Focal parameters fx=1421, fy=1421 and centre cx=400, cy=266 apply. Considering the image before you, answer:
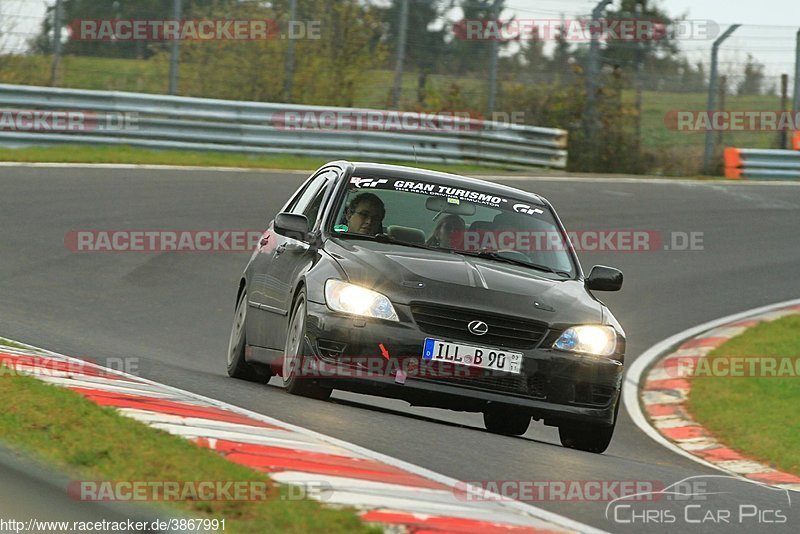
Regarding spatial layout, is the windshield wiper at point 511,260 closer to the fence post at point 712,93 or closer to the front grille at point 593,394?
the front grille at point 593,394

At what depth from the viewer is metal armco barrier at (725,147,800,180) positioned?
27.3m

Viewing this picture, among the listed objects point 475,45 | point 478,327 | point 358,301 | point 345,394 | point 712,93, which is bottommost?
point 345,394

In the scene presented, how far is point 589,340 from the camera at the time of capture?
785cm

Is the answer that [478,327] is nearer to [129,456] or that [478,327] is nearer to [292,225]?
[292,225]

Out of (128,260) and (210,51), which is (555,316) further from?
(210,51)

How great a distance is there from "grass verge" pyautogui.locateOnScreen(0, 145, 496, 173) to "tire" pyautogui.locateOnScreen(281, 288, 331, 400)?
502 inches

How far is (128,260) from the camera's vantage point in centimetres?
1483

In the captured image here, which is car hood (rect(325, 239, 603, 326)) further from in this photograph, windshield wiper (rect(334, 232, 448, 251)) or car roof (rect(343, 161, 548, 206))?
car roof (rect(343, 161, 548, 206))

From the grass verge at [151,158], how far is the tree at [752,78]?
6591 mm

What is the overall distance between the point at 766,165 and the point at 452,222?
19.8 meters

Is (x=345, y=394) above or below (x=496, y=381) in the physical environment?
below

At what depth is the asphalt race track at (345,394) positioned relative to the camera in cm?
676

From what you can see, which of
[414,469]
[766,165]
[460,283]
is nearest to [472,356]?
[460,283]

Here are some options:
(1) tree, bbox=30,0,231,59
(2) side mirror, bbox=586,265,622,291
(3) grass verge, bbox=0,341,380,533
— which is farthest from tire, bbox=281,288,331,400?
(1) tree, bbox=30,0,231,59
